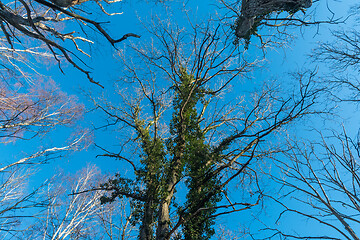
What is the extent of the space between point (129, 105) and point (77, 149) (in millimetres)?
2870

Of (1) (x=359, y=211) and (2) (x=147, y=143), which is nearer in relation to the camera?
(1) (x=359, y=211)

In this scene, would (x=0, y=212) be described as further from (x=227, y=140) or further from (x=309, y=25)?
(x=309, y=25)

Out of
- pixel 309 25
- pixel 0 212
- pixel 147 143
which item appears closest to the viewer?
pixel 0 212

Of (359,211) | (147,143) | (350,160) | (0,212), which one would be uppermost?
(147,143)

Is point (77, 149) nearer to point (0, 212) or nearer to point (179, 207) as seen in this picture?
point (0, 212)

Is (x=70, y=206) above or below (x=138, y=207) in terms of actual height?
above

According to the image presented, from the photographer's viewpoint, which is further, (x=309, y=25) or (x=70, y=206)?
(x=70, y=206)

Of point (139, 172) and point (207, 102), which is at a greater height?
point (207, 102)

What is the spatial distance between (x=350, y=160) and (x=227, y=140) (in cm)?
301

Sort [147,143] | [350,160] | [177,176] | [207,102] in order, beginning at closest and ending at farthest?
[350,160] < [177,176] < [147,143] < [207,102]

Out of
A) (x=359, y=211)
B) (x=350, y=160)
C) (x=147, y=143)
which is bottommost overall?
(x=359, y=211)

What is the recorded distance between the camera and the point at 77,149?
25.7ft

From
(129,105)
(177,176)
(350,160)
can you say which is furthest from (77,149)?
(350,160)

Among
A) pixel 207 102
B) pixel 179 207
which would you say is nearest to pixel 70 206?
pixel 179 207
